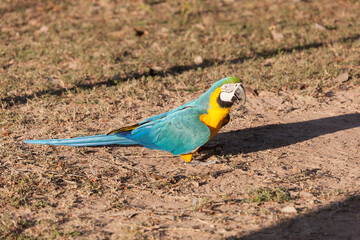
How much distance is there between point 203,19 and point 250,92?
3.11 m

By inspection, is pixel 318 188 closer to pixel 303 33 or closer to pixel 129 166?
pixel 129 166

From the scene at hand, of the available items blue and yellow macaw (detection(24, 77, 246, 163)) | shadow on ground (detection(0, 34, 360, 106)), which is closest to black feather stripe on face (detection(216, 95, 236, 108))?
A: blue and yellow macaw (detection(24, 77, 246, 163))

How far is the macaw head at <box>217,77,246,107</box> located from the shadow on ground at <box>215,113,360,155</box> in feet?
2.33

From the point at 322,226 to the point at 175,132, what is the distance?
144 cm

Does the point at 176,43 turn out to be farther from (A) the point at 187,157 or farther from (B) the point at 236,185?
(B) the point at 236,185

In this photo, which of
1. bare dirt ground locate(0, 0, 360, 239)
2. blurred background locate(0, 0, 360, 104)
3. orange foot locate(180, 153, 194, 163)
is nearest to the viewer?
bare dirt ground locate(0, 0, 360, 239)

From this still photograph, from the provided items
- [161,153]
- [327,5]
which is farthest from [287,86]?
[327,5]

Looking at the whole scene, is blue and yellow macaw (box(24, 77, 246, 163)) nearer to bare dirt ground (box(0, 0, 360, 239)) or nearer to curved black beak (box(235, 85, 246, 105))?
curved black beak (box(235, 85, 246, 105))

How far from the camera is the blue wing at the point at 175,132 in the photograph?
3727mm

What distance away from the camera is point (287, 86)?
18.2 ft

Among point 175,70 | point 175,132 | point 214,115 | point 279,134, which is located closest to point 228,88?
point 214,115

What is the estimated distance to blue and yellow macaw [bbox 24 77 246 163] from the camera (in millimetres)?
3672

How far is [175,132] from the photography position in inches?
149

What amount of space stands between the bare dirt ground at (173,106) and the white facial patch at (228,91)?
65 centimetres
